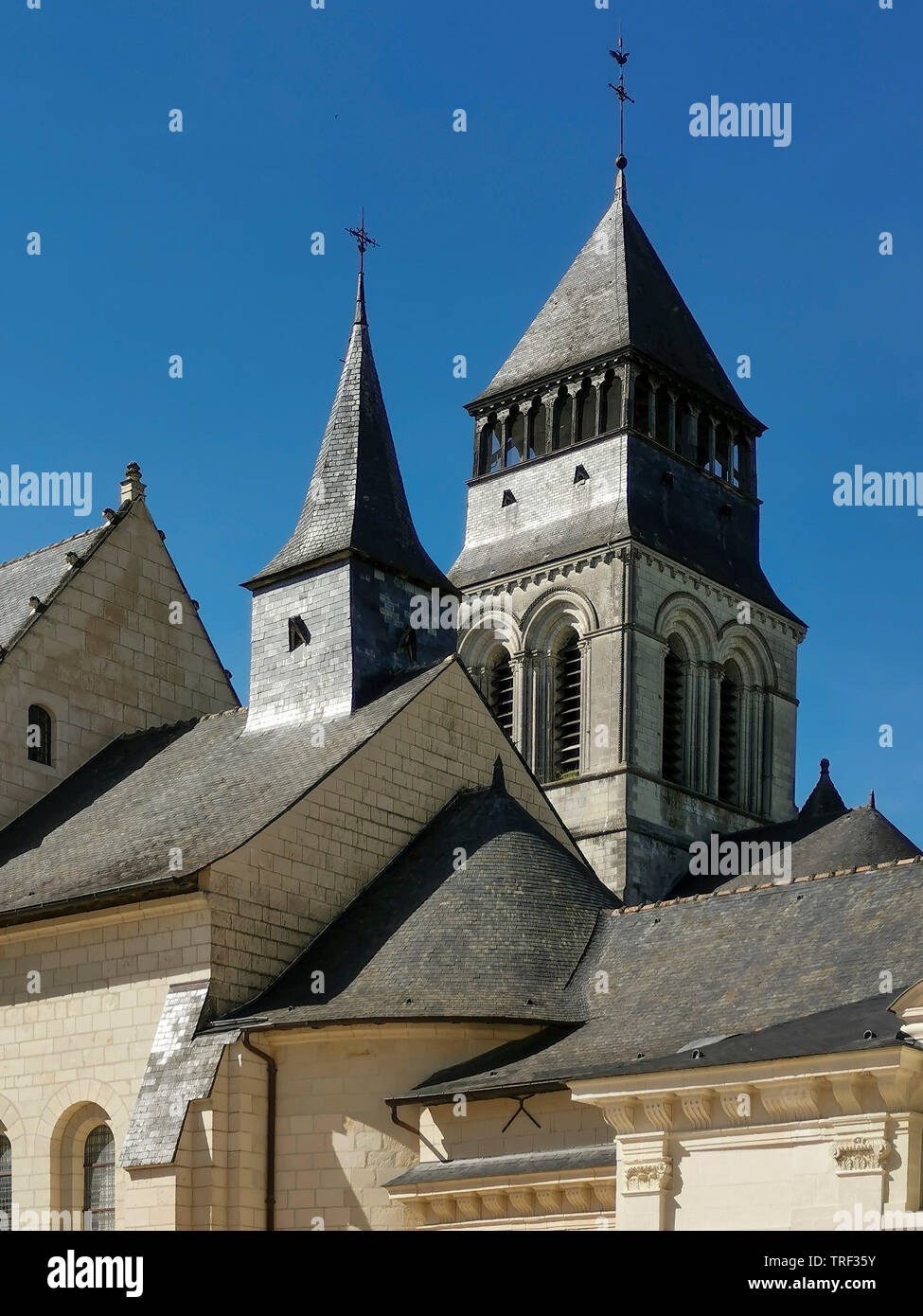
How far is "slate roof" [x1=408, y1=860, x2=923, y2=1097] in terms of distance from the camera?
956 inches

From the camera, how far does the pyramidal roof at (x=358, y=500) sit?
3431cm

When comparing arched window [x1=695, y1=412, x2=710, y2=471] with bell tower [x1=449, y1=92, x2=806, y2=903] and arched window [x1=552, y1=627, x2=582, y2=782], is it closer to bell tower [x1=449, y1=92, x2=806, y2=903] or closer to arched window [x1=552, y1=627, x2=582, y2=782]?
bell tower [x1=449, y1=92, x2=806, y2=903]

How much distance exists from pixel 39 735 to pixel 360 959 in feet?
31.2

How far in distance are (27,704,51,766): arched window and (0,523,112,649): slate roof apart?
4.43 feet

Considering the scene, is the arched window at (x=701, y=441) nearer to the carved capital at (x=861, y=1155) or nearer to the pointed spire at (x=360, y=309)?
the pointed spire at (x=360, y=309)

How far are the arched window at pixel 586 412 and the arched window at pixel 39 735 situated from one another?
31254 mm

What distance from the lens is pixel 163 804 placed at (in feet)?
106

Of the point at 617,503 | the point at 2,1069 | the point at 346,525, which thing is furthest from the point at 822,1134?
the point at 617,503

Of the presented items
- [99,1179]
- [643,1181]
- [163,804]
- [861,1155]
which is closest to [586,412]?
[163,804]

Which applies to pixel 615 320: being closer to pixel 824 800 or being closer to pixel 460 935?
pixel 824 800

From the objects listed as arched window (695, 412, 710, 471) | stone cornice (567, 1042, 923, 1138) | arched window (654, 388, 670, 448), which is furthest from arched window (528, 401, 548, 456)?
stone cornice (567, 1042, 923, 1138)

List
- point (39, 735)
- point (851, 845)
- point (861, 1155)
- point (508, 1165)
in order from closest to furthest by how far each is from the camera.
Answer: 1. point (861, 1155)
2. point (508, 1165)
3. point (39, 735)
4. point (851, 845)

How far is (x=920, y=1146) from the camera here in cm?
1975

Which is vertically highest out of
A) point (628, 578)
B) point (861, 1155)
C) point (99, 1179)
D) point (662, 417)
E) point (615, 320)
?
point (615, 320)
